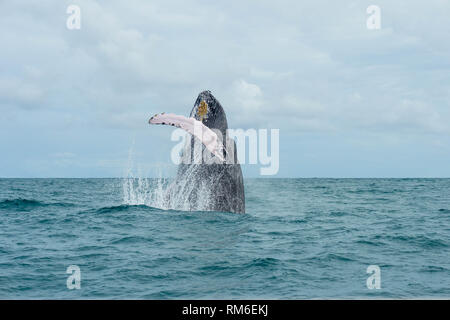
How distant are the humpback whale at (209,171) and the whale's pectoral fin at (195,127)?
2.04 ft

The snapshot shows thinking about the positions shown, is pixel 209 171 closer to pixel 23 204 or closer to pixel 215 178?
pixel 215 178

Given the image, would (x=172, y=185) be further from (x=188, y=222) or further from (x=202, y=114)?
(x=202, y=114)

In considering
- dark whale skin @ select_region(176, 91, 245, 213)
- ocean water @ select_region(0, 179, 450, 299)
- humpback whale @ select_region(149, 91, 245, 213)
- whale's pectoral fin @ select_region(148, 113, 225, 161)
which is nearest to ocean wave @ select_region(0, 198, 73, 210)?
ocean water @ select_region(0, 179, 450, 299)

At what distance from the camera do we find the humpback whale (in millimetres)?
10867

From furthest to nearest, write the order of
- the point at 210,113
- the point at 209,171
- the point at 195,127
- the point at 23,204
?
the point at 23,204 < the point at 209,171 < the point at 210,113 < the point at 195,127

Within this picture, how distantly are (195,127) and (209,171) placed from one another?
1.76m

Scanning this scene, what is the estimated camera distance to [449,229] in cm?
1588

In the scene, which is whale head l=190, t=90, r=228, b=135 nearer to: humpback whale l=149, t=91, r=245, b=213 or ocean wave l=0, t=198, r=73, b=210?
humpback whale l=149, t=91, r=245, b=213

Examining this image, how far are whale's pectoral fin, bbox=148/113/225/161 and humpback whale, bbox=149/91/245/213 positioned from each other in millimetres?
621

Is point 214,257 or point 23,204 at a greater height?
point 23,204

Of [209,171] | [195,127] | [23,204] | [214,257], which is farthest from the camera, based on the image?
[23,204]

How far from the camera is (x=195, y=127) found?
9.80 meters

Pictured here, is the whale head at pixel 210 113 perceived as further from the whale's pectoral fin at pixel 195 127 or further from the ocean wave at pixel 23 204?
the ocean wave at pixel 23 204

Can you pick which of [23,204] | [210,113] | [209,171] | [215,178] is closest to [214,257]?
[215,178]
